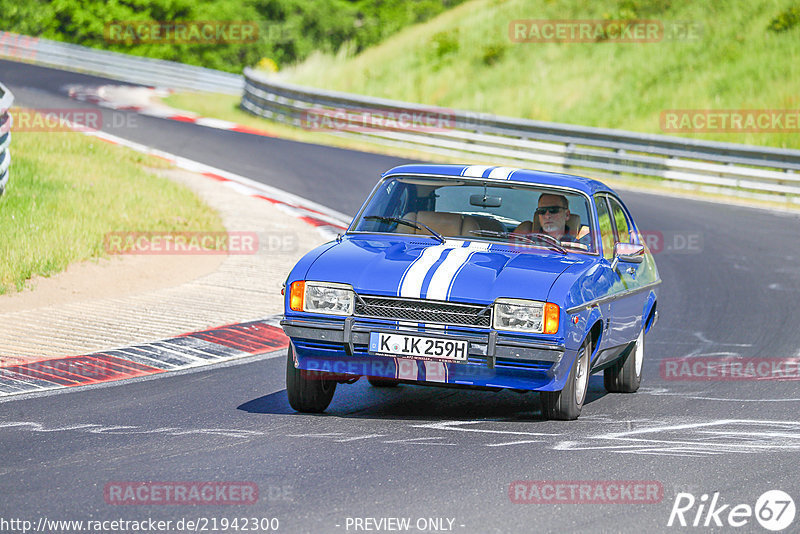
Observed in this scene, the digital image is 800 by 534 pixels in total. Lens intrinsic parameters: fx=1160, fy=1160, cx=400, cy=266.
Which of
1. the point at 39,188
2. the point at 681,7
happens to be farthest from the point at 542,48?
the point at 39,188

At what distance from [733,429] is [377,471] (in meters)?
2.67

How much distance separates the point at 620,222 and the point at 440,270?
2.52 m

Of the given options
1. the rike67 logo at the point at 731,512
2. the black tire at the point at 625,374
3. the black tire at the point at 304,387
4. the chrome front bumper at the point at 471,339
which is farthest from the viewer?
the black tire at the point at 625,374

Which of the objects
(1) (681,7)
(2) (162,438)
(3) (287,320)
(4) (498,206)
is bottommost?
(2) (162,438)

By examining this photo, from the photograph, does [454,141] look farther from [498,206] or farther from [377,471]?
[377,471]

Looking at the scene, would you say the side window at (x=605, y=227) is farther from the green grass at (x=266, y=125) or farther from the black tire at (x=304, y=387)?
the green grass at (x=266, y=125)

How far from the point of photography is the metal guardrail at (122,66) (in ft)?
128

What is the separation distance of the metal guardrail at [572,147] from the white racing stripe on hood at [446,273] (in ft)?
53.9

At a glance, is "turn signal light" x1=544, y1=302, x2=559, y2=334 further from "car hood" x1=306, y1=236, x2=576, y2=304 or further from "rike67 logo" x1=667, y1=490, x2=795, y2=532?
"rike67 logo" x1=667, y1=490, x2=795, y2=532

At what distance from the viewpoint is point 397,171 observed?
8.44m

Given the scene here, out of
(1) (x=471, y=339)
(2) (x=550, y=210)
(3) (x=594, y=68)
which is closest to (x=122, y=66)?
(3) (x=594, y=68)

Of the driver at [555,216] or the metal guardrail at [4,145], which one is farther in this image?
the metal guardrail at [4,145]

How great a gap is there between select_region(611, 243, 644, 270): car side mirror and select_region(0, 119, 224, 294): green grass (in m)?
6.36

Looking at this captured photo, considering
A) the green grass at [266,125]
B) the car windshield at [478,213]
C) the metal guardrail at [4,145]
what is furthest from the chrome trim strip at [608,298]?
the green grass at [266,125]
